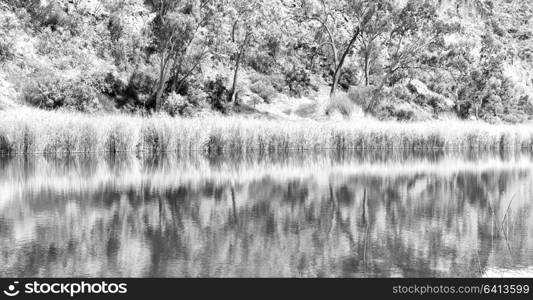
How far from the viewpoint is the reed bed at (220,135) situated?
19.6 metres

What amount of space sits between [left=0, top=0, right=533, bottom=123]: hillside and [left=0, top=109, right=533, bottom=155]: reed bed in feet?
20.0

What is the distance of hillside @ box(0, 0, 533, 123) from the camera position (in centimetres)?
3072

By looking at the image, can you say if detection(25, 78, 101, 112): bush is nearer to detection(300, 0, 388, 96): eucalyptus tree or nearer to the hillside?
the hillside

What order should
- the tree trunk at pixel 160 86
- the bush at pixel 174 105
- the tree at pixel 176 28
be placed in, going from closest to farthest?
the tree at pixel 176 28
the tree trunk at pixel 160 86
the bush at pixel 174 105

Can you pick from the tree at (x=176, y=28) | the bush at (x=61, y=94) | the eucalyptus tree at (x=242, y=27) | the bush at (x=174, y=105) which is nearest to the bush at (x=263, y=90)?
the eucalyptus tree at (x=242, y=27)

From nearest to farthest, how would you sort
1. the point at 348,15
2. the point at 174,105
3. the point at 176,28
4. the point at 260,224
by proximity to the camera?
the point at 260,224 → the point at 176,28 → the point at 174,105 → the point at 348,15

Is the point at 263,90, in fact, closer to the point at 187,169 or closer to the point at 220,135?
the point at 220,135

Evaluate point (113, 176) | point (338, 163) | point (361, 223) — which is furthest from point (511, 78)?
point (361, 223)

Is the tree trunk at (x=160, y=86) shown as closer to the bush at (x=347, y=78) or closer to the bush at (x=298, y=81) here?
the bush at (x=298, y=81)

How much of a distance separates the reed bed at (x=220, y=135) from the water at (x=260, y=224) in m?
5.39

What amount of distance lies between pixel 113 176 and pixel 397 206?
6245 mm

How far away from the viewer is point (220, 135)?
74.7 feet

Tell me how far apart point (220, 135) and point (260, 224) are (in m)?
15.1

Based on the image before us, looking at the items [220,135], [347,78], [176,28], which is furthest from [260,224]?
[347,78]
